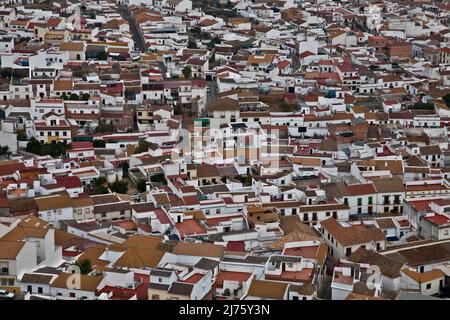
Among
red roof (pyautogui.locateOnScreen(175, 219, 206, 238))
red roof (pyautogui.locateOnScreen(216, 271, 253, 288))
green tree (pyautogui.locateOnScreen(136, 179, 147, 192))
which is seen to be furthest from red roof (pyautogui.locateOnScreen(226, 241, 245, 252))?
green tree (pyautogui.locateOnScreen(136, 179, 147, 192))

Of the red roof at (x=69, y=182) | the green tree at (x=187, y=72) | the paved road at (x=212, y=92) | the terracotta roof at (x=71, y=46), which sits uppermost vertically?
the terracotta roof at (x=71, y=46)

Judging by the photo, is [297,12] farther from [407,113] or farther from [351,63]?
[407,113]

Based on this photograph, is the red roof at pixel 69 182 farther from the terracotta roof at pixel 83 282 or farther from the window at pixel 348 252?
the window at pixel 348 252

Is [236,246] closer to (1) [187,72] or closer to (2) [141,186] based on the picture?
(2) [141,186]

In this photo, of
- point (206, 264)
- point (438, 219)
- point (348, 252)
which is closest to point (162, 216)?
point (206, 264)

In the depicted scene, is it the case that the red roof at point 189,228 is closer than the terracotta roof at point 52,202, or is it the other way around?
the red roof at point 189,228

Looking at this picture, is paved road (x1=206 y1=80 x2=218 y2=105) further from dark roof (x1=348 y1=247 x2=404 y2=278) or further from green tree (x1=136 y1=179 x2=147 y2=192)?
dark roof (x1=348 y1=247 x2=404 y2=278)

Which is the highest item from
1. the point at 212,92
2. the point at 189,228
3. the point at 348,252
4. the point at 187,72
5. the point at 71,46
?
the point at 71,46

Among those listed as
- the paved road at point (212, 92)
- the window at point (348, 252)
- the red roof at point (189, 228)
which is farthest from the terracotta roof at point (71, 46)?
the window at point (348, 252)
